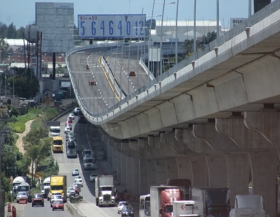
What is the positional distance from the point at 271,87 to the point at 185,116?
19.5 metres

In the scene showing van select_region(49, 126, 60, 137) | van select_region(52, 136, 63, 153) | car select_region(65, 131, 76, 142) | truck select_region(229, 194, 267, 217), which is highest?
van select_region(49, 126, 60, 137)

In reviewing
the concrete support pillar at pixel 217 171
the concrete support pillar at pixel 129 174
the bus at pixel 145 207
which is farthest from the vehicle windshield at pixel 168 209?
the concrete support pillar at pixel 129 174

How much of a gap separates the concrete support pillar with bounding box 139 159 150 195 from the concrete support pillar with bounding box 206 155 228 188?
34218mm

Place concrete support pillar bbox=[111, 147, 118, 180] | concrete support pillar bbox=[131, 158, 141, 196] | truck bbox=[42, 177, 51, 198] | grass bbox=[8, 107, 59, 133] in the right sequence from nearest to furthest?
concrete support pillar bbox=[131, 158, 141, 196] < truck bbox=[42, 177, 51, 198] < concrete support pillar bbox=[111, 147, 118, 180] < grass bbox=[8, 107, 59, 133]

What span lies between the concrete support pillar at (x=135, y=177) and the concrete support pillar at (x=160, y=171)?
9.33 metres

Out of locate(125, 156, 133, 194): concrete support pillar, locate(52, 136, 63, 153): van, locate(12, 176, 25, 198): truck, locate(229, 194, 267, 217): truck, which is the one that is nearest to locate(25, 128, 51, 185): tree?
locate(52, 136, 63, 153): van

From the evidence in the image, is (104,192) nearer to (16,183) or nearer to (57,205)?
(57,205)

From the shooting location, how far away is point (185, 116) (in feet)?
177

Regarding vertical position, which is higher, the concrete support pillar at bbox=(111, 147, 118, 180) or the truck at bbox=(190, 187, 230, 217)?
the concrete support pillar at bbox=(111, 147, 118, 180)

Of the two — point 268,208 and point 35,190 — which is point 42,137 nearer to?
point 35,190

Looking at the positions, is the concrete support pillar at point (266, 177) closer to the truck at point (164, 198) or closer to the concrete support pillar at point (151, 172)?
the truck at point (164, 198)

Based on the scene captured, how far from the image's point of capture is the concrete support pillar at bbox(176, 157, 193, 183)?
252 ft

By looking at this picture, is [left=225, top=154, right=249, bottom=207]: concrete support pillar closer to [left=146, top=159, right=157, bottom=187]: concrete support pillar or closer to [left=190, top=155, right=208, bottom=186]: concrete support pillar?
[left=190, top=155, right=208, bottom=186]: concrete support pillar

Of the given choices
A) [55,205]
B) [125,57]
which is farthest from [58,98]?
[55,205]
